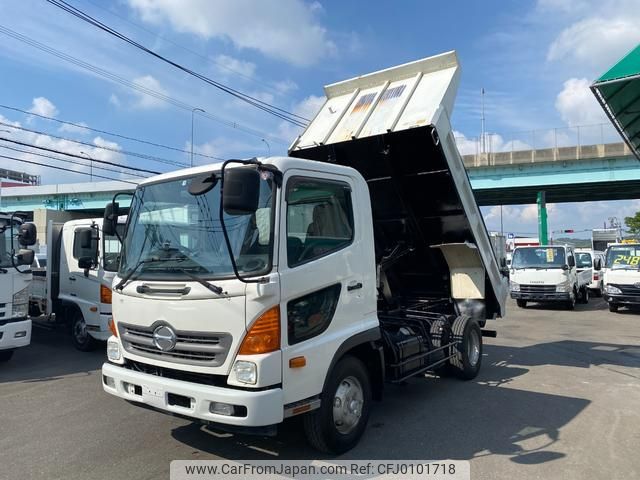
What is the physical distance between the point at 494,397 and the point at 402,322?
1.52 meters

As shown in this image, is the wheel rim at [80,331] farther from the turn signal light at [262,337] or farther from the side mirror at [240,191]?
the side mirror at [240,191]

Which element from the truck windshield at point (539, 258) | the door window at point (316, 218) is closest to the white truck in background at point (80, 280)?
the door window at point (316, 218)

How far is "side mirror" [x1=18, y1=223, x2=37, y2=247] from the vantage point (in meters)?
7.52

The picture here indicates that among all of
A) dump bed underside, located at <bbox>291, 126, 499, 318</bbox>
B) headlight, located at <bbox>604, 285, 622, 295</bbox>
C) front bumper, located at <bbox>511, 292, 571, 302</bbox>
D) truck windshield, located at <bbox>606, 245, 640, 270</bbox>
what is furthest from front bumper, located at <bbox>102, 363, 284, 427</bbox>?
front bumper, located at <bbox>511, 292, 571, 302</bbox>

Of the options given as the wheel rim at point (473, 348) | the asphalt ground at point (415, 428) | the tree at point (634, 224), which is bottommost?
the asphalt ground at point (415, 428)

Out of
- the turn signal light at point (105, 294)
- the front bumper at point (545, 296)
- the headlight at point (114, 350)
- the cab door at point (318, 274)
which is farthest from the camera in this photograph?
the front bumper at point (545, 296)

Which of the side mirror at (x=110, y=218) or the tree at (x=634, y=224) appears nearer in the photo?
the side mirror at (x=110, y=218)

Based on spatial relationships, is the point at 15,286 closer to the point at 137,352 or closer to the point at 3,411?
the point at 3,411

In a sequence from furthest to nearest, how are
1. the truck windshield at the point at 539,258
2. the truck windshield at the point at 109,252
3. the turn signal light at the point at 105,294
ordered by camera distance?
1. the truck windshield at the point at 539,258
2. the truck windshield at the point at 109,252
3. the turn signal light at the point at 105,294

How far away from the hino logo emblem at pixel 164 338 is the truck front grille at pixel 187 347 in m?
0.03

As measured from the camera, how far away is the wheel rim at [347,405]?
14.0 feet

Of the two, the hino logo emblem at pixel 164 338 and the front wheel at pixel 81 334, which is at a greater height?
the hino logo emblem at pixel 164 338

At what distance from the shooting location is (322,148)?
6.38 m

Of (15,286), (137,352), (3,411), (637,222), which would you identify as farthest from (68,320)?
(637,222)
